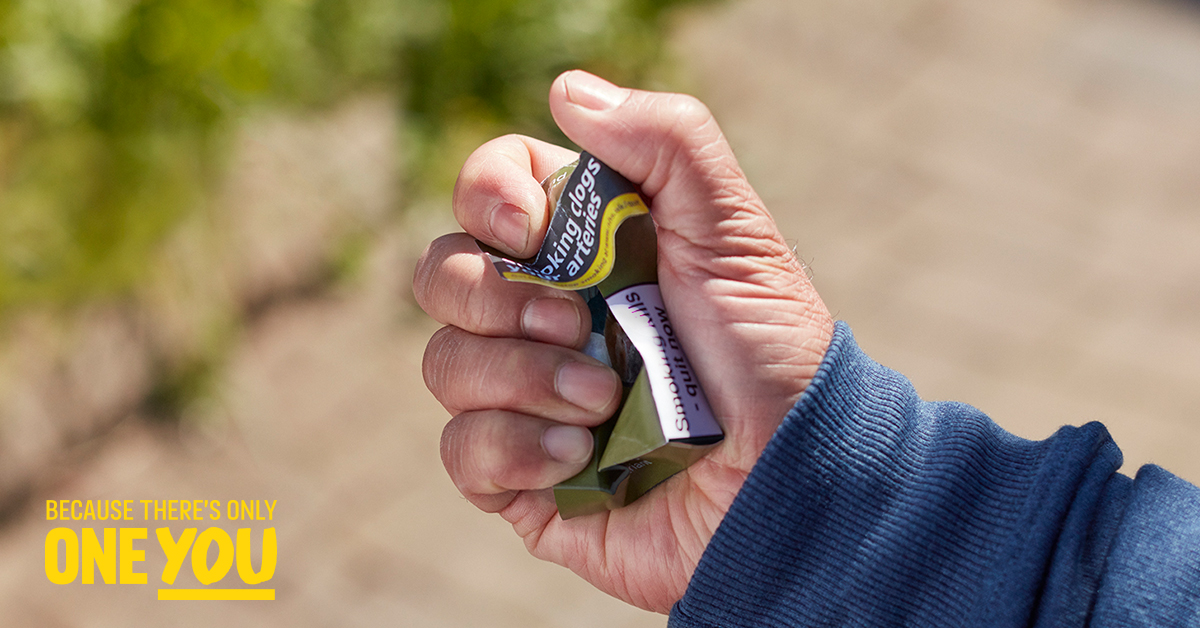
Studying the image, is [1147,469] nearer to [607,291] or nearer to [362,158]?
[607,291]

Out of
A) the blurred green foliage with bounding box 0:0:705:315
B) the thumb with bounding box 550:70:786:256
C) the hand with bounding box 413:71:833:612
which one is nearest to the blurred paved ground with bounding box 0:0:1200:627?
the blurred green foliage with bounding box 0:0:705:315

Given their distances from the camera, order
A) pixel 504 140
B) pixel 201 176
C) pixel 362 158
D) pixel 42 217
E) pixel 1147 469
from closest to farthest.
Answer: pixel 1147 469 < pixel 504 140 < pixel 42 217 < pixel 201 176 < pixel 362 158

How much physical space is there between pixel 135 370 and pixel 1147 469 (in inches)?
93.4

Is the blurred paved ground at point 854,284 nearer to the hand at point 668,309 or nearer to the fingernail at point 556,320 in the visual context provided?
the hand at point 668,309

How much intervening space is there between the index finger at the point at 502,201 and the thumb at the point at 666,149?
0.12 m

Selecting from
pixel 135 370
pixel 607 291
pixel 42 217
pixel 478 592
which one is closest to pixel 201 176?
pixel 42 217

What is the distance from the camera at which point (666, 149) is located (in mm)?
1105

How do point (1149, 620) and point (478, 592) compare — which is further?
point (478, 592)

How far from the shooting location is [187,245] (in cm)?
250

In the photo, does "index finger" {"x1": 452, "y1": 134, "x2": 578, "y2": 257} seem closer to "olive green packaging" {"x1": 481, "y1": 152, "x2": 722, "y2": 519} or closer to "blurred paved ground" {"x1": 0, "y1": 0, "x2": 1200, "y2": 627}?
"olive green packaging" {"x1": 481, "y1": 152, "x2": 722, "y2": 519}

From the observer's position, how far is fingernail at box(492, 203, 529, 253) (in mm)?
1194

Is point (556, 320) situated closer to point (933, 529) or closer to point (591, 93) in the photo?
point (591, 93)

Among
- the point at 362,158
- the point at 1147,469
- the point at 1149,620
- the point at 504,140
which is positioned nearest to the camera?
the point at 1149,620

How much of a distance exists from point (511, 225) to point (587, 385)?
0.75 ft
